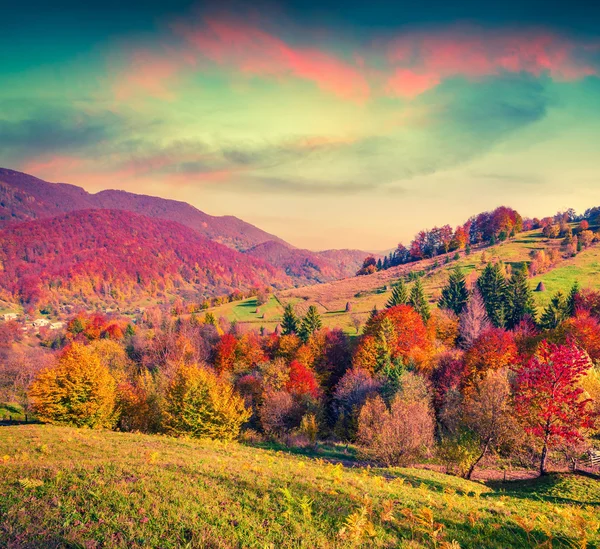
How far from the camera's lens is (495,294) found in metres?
92.7

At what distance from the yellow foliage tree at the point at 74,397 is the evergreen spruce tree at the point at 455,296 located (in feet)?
287

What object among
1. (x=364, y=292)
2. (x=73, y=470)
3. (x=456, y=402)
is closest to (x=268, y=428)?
(x=456, y=402)

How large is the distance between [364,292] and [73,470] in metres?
127

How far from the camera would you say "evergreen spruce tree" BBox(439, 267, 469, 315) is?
98.5 meters

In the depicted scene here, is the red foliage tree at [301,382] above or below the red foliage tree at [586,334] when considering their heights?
below

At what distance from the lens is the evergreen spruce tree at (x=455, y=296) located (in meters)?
98.5

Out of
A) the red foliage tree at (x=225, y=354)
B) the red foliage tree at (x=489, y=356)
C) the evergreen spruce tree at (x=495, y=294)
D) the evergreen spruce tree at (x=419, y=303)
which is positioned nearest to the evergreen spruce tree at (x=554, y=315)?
the evergreen spruce tree at (x=495, y=294)

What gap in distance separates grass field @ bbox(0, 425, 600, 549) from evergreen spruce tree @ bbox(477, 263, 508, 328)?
7637 centimetres

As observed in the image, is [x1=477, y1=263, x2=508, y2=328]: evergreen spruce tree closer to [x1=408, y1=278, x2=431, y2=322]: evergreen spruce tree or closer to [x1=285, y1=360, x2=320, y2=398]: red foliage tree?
[x1=408, y1=278, x2=431, y2=322]: evergreen spruce tree

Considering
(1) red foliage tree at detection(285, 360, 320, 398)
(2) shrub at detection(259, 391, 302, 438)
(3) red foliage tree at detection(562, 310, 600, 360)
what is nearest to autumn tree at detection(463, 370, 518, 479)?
(2) shrub at detection(259, 391, 302, 438)

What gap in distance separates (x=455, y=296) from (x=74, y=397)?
95.1 m

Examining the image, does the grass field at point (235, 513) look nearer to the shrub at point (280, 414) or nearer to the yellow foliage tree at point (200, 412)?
the yellow foliage tree at point (200, 412)

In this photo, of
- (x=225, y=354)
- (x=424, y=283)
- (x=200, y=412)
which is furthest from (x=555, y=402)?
(x=424, y=283)

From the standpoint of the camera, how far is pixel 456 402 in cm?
4125
